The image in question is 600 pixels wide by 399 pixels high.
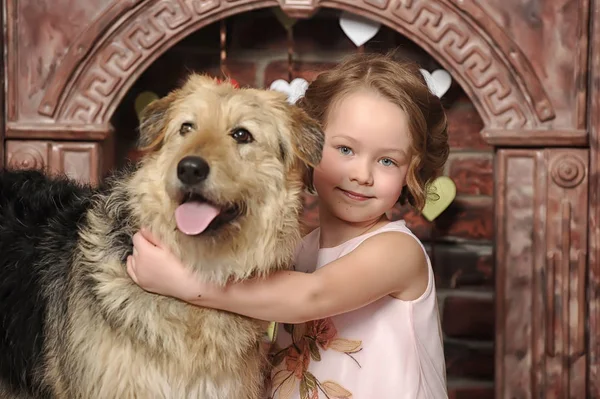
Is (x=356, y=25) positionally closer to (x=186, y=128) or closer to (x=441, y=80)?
(x=441, y=80)

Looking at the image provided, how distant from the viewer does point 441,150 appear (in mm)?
1785

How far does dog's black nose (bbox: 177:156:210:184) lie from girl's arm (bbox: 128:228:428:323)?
0.20m

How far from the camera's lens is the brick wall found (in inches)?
93.1

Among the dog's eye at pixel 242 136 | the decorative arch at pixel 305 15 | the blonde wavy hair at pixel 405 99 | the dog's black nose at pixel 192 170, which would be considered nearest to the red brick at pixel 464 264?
the decorative arch at pixel 305 15

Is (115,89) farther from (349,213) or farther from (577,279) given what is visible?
(577,279)

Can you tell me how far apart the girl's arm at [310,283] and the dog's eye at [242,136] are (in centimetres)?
25

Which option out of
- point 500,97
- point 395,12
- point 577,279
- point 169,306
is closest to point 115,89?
point 395,12

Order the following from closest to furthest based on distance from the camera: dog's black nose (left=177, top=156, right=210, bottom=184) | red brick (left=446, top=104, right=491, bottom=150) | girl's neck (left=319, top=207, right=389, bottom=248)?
1. dog's black nose (left=177, top=156, right=210, bottom=184)
2. girl's neck (left=319, top=207, right=389, bottom=248)
3. red brick (left=446, top=104, right=491, bottom=150)

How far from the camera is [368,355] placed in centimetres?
163

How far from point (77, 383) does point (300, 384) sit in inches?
20.0

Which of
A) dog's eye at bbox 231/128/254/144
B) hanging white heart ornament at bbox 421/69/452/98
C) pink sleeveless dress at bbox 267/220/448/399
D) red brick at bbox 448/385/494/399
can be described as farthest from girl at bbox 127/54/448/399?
red brick at bbox 448/385/494/399

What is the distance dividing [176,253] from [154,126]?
0.24 meters

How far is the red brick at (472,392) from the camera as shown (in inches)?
96.9

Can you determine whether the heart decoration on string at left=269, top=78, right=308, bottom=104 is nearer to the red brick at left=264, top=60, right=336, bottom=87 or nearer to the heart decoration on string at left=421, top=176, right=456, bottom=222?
the red brick at left=264, top=60, right=336, bottom=87
